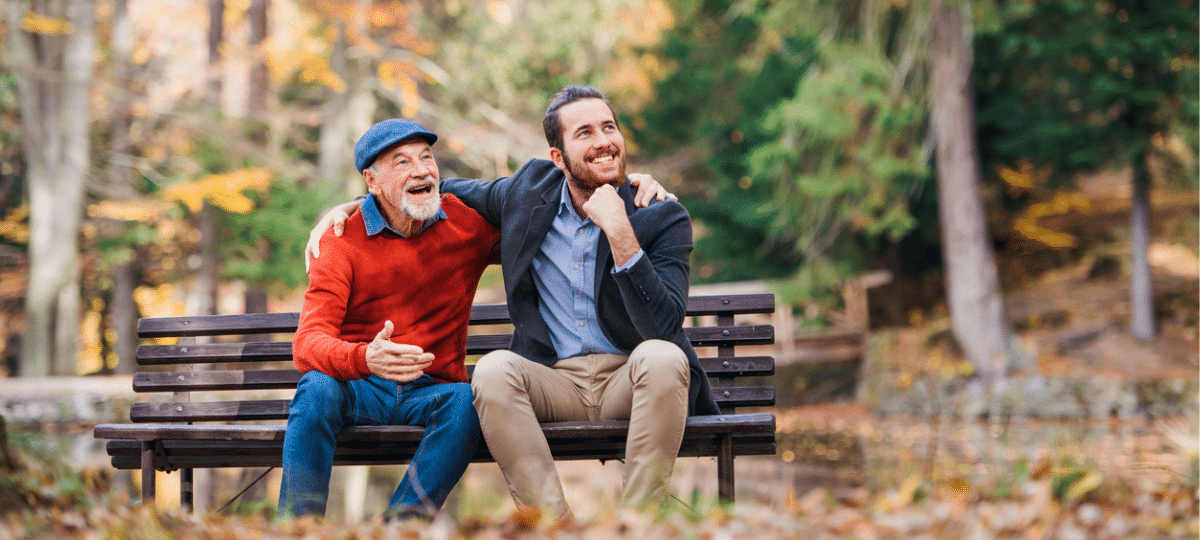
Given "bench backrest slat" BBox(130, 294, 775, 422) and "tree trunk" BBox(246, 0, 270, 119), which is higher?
"tree trunk" BBox(246, 0, 270, 119)

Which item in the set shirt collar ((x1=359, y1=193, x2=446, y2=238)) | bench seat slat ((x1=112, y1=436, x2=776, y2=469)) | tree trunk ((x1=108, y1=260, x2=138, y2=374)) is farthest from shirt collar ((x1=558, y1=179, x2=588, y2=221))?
tree trunk ((x1=108, y1=260, x2=138, y2=374))

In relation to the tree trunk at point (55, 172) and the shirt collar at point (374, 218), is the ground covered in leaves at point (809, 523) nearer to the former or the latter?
the shirt collar at point (374, 218)

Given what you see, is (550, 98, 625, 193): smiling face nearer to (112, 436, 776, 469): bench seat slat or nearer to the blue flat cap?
the blue flat cap

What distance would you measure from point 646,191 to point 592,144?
0.26 metres

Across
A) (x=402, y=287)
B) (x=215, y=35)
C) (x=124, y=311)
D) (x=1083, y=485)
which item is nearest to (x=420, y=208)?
(x=402, y=287)

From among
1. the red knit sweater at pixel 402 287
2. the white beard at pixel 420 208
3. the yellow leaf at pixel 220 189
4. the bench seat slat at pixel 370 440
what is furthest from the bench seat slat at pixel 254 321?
the yellow leaf at pixel 220 189

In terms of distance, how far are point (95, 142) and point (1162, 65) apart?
50.3 ft

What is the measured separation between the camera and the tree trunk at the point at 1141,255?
12367mm

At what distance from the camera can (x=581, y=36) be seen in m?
14.3

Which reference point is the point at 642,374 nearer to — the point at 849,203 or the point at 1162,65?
the point at 849,203

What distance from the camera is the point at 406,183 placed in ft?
10.7

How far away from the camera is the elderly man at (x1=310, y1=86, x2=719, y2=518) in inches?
114

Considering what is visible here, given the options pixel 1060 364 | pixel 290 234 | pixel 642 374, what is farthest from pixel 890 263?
pixel 642 374

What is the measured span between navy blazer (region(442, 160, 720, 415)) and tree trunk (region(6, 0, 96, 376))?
1147 cm
